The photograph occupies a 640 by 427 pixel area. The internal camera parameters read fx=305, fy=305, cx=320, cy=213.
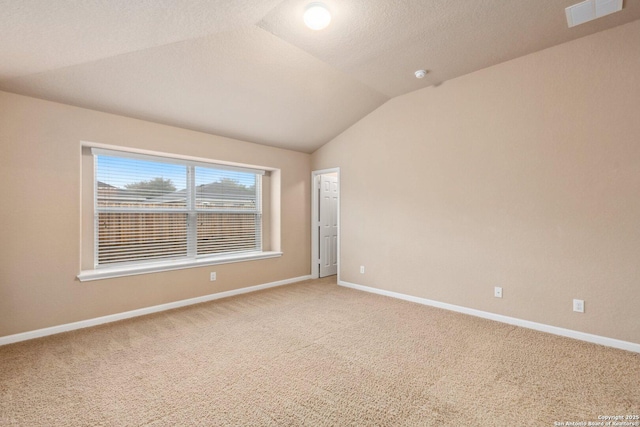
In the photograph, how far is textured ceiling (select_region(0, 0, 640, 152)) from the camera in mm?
2068

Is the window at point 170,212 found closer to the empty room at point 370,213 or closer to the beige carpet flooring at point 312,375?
the empty room at point 370,213

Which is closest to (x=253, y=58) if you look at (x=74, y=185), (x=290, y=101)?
(x=290, y=101)

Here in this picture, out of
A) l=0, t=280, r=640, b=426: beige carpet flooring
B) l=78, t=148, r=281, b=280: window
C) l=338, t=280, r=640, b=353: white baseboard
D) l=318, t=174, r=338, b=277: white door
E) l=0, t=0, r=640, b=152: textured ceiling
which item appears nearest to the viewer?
l=0, t=280, r=640, b=426: beige carpet flooring

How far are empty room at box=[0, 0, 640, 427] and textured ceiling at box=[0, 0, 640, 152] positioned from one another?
0.08 feet

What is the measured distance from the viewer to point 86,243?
3.42m

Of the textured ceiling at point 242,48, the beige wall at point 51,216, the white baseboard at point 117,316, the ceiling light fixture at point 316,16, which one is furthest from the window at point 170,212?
the ceiling light fixture at point 316,16

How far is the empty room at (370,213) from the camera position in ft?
6.79

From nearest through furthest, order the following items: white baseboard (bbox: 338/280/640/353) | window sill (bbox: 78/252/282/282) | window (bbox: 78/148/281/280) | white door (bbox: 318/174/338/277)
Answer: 1. white baseboard (bbox: 338/280/640/353)
2. window sill (bbox: 78/252/282/282)
3. window (bbox: 78/148/281/280)
4. white door (bbox: 318/174/338/277)

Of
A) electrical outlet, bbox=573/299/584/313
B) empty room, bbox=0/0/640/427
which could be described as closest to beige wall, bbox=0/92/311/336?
empty room, bbox=0/0/640/427

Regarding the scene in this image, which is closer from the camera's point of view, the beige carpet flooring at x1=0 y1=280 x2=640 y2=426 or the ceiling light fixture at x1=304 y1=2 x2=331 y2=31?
the beige carpet flooring at x1=0 y1=280 x2=640 y2=426

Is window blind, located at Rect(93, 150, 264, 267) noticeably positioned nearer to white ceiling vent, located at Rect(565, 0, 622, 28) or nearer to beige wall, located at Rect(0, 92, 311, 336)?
beige wall, located at Rect(0, 92, 311, 336)

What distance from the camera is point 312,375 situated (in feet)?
7.60

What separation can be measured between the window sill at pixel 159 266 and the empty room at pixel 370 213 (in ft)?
0.10

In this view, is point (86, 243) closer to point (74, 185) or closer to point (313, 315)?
point (74, 185)
